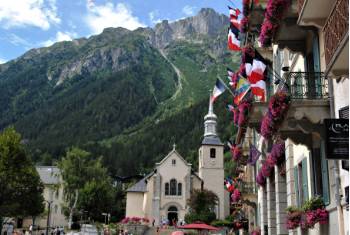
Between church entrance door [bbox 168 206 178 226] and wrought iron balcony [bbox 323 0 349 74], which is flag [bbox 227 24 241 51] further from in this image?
church entrance door [bbox 168 206 178 226]

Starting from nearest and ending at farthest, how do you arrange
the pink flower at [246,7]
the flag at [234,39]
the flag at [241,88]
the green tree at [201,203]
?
the pink flower at [246,7], the flag at [241,88], the flag at [234,39], the green tree at [201,203]

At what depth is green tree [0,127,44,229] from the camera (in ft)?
144

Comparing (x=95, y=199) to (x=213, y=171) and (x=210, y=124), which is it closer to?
(x=213, y=171)

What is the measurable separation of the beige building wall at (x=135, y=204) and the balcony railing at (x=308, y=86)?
2758 inches

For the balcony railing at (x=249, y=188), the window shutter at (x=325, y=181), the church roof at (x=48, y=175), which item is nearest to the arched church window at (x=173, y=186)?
the church roof at (x=48, y=175)

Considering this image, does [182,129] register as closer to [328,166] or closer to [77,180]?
[77,180]

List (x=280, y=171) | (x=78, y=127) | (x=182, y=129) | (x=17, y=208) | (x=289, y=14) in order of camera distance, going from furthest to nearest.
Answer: (x=78, y=127), (x=182, y=129), (x=17, y=208), (x=280, y=171), (x=289, y=14)

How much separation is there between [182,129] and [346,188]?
161 meters

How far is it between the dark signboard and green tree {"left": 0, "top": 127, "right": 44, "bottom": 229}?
3986 centimetres

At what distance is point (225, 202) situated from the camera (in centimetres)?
7919

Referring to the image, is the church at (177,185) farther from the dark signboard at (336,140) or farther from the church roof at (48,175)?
the dark signboard at (336,140)

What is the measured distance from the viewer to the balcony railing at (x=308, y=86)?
1262cm

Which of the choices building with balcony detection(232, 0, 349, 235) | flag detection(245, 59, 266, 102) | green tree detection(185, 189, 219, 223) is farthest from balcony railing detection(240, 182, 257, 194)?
green tree detection(185, 189, 219, 223)

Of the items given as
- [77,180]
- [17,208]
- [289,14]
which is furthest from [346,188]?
[77,180]
